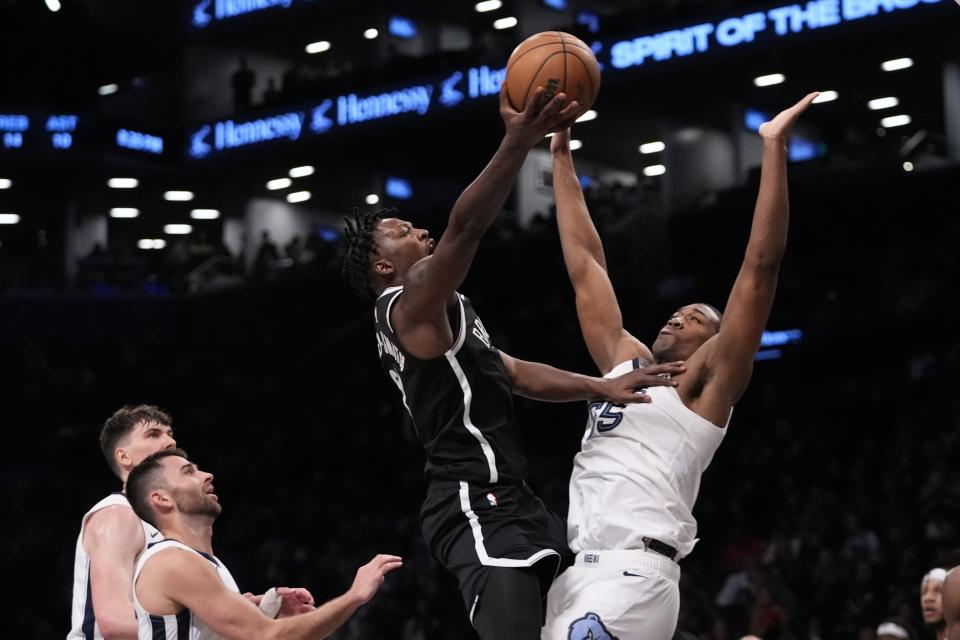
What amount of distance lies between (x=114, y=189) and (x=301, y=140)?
6013 millimetres

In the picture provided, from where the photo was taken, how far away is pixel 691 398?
4656 mm

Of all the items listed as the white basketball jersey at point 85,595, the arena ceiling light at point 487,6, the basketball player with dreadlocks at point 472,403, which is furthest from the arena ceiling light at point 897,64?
the white basketball jersey at point 85,595

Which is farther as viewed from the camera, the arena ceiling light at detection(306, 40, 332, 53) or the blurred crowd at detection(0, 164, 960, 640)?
the arena ceiling light at detection(306, 40, 332, 53)

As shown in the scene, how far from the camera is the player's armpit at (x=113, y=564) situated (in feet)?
15.9

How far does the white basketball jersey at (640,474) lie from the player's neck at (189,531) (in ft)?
4.22

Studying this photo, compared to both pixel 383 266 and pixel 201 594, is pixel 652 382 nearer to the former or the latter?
pixel 383 266

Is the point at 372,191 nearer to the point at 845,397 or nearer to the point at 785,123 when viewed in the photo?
the point at 845,397

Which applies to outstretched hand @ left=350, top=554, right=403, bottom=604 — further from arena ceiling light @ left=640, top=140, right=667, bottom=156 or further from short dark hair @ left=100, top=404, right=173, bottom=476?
arena ceiling light @ left=640, top=140, right=667, bottom=156

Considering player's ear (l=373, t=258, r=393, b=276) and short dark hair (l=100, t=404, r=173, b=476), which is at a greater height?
player's ear (l=373, t=258, r=393, b=276)

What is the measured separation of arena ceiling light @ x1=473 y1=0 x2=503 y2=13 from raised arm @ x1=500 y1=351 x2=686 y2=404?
70.6ft

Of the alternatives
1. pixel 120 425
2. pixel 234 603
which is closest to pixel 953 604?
pixel 234 603

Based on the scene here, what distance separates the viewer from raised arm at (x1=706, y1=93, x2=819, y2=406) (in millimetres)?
4453

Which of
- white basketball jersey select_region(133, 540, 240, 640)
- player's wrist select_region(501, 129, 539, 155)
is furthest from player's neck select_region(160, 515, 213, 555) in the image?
player's wrist select_region(501, 129, 539, 155)

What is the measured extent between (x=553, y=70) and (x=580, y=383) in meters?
1.10
